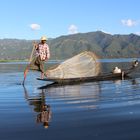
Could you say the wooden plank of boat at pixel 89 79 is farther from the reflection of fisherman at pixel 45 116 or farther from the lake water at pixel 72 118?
the reflection of fisherman at pixel 45 116

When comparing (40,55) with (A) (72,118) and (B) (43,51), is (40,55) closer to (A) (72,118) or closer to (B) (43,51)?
(B) (43,51)

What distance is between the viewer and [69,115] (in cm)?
1062

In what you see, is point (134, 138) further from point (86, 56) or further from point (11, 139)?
point (86, 56)

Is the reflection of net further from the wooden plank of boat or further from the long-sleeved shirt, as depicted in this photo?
the long-sleeved shirt

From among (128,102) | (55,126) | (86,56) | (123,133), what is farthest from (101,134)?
(86,56)

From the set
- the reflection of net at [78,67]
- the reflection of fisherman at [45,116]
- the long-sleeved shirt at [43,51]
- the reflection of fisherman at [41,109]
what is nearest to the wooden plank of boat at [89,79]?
the reflection of net at [78,67]

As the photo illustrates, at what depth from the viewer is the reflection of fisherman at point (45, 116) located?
377 inches

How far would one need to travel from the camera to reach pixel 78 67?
25.2 meters

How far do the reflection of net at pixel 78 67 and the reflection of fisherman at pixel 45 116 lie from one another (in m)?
11.1

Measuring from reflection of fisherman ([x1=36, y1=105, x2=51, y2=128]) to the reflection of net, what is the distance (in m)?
11.1

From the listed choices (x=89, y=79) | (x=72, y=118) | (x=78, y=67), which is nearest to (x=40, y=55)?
(x=89, y=79)

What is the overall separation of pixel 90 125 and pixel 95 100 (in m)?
4.54

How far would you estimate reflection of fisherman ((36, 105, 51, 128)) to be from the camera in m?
9.59

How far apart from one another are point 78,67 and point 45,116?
14.8 m
